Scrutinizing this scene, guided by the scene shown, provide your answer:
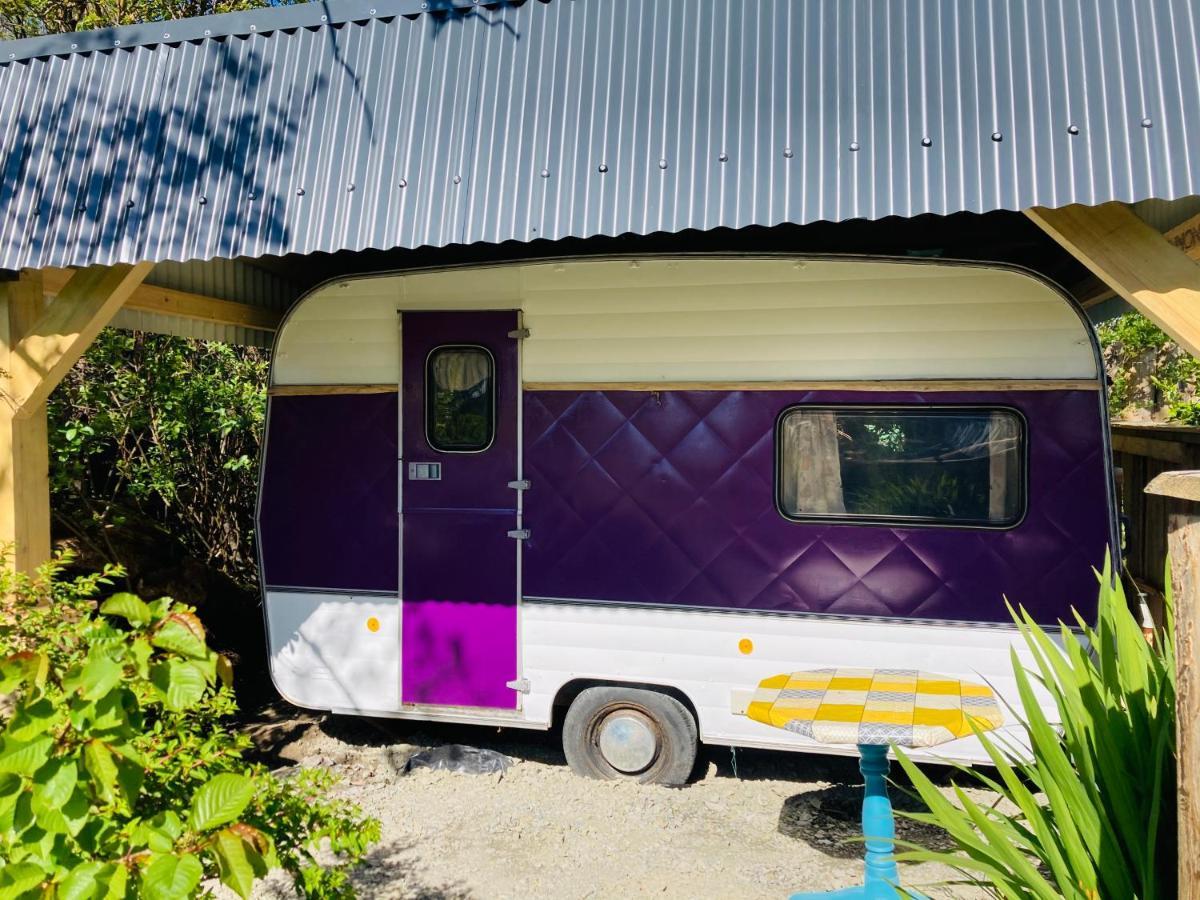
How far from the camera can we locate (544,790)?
5031mm

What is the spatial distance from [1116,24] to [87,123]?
456 centimetres

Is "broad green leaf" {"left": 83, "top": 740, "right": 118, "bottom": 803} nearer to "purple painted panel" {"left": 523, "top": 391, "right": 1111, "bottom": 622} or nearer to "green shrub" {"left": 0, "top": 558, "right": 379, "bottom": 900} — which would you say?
"green shrub" {"left": 0, "top": 558, "right": 379, "bottom": 900}

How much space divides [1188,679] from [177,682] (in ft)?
6.42

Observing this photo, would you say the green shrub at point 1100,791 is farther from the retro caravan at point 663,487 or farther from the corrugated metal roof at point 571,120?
the retro caravan at point 663,487

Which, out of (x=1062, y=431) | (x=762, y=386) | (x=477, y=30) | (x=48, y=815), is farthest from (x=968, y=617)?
(x=48, y=815)

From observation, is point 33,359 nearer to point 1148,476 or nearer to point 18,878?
point 18,878

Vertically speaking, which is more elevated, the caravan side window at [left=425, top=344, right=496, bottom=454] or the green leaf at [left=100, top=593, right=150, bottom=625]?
the caravan side window at [left=425, top=344, right=496, bottom=454]

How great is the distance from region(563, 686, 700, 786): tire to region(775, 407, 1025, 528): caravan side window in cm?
126

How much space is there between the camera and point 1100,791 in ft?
8.30

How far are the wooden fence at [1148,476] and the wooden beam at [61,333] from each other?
521 centimetres

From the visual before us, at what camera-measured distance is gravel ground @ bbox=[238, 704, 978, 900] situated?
4.07m

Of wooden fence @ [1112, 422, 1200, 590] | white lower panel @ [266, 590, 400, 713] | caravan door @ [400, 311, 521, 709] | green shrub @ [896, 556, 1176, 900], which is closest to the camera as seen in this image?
green shrub @ [896, 556, 1176, 900]

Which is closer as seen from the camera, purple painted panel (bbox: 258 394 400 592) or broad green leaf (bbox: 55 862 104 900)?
broad green leaf (bbox: 55 862 104 900)

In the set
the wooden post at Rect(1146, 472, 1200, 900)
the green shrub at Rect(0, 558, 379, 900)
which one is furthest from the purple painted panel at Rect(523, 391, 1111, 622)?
the green shrub at Rect(0, 558, 379, 900)
